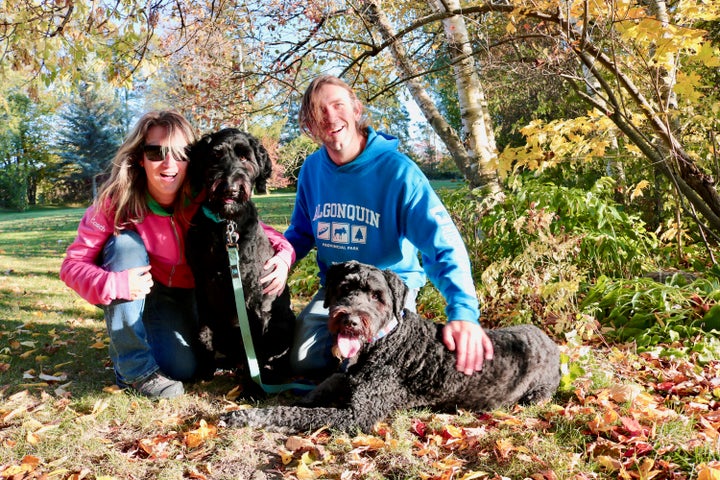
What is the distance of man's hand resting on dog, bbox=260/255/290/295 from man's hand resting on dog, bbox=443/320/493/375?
115 centimetres

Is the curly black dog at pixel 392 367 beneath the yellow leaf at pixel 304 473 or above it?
above

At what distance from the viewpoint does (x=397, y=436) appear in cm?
260

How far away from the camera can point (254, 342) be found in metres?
3.29

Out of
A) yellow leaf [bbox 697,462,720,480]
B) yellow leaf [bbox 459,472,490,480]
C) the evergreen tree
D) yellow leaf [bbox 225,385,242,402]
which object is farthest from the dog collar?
the evergreen tree

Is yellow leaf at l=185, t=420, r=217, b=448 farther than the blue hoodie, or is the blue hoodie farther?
the blue hoodie

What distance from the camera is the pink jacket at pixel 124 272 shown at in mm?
3053

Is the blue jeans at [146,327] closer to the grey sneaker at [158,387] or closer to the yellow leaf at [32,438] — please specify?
the grey sneaker at [158,387]

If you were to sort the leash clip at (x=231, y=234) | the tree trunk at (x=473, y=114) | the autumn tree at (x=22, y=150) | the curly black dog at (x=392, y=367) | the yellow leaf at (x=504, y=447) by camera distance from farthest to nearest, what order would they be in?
the autumn tree at (x=22, y=150)
the tree trunk at (x=473, y=114)
the leash clip at (x=231, y=234)
the curly black dog at (x=392, y=367)
the yellow leaf at (x=504, y=447)

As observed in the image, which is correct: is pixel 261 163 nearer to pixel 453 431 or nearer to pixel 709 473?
pixel 453 431

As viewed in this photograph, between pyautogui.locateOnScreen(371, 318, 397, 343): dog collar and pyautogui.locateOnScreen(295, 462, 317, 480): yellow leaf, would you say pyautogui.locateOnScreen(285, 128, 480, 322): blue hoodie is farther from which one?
pyautogui.locateOnScreen(295, 462, 317, 480): yellow leaf

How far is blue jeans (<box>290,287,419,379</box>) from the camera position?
11.1 feet

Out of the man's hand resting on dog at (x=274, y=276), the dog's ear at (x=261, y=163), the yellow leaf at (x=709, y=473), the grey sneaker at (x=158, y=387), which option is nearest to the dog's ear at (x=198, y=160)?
the dog's ear at (x=261, y=163)

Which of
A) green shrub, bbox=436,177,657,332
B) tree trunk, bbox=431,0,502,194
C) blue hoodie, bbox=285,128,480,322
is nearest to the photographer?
blue hoodie, bbox=285,128,480,322

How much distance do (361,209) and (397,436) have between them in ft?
4.55
